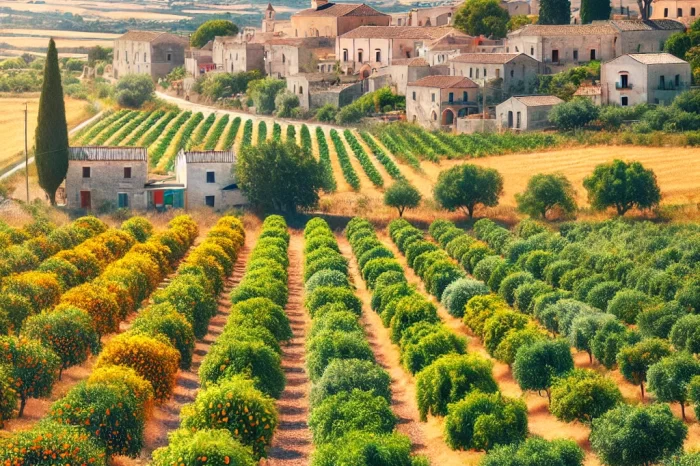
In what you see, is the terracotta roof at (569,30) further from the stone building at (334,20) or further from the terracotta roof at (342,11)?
the terracotta roof at (342,11)

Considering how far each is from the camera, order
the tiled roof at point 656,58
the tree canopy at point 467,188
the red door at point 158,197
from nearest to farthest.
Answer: the tree canopy at point 467,188, the red door at point 158,197, the tiled roof at point 656,58

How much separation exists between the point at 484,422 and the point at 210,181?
124 ft

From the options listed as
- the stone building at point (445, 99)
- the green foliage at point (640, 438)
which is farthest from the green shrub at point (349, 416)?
the stone building at point (445, 99)

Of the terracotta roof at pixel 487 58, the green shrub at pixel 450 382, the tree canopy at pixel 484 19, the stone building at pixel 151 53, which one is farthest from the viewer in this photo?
the stone building at pixel 151 53

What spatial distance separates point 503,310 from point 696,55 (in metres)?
53.0

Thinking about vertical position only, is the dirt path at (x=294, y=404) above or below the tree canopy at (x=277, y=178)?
below

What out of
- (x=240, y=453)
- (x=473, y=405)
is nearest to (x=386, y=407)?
(x=473, y=405)

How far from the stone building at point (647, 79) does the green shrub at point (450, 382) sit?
177 feet

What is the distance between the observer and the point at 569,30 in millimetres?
89375

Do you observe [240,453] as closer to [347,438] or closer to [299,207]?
[347,438]

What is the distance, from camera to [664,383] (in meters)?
30.3

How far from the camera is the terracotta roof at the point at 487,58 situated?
8675 centimetres

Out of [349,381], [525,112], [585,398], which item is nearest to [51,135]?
[525,112]

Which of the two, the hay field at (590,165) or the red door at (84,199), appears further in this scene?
the hay field at (590,165)
